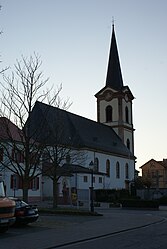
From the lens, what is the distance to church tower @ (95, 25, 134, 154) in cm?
8281

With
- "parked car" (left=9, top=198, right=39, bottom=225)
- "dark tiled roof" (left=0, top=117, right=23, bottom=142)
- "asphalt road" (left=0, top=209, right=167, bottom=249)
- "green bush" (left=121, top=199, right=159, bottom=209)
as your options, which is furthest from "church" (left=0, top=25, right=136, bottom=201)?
"asphalt road" (left=0, top=209, right=167, bottom=249)

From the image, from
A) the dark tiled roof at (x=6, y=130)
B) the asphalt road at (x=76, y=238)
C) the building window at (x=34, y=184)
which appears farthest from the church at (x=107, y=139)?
the asphalt road at (x=76, y=238)

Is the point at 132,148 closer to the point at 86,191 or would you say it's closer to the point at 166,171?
the point at 86,191

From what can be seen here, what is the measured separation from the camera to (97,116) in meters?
85.9

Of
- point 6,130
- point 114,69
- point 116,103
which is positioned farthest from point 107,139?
point 6,130

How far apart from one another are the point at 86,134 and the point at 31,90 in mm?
45638

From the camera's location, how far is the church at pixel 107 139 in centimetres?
6156

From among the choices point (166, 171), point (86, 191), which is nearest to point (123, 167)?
point (86, 191)

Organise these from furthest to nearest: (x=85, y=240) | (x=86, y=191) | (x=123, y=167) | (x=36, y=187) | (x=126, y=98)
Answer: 1. (x=126, y=98)
2. (x=123, y=167)
3. (x=86, y=191)
4. (x=36, y=187)
5. (x=85, y=240)

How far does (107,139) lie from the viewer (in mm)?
77750

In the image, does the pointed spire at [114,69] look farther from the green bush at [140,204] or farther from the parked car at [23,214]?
the parked car at [23,214]

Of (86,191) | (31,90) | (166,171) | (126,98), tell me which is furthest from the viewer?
(166,171)

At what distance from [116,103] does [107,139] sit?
349 inches

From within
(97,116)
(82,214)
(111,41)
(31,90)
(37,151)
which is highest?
(111,41)
